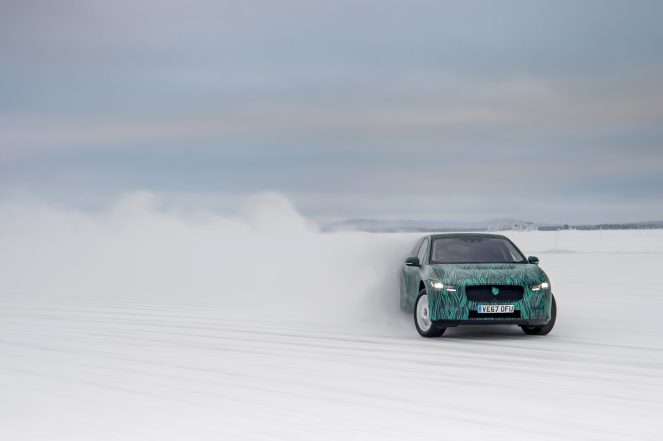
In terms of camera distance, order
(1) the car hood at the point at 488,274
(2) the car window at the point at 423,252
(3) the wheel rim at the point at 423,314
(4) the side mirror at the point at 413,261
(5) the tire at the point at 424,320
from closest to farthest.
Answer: (1) the car hood at the point at 488,274 → (5) the tire at the point at 424,320 → (3) the wheel rim at the point at 423,314 → (4) the side mirror at the point at 413,261 → (2) the car window at the point at 423,252

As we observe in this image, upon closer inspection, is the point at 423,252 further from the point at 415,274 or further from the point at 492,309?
the point at 492,309

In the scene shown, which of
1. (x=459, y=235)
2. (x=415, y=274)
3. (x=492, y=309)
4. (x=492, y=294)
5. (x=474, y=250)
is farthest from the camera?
(x=459, y=235)

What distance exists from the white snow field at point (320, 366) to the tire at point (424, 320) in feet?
0.70

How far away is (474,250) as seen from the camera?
1630 centimetres

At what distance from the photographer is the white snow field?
795 cm

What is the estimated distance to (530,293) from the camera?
14.5 meters

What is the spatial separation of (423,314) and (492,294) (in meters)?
1.16

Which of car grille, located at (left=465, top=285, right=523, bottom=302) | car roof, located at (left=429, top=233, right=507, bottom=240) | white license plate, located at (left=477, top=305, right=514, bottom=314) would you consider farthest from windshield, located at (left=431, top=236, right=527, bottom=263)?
white license plate, located at (left=477, top=305, right=514, bottom=314)

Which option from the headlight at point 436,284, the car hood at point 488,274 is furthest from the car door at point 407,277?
the headlight at point 436,284

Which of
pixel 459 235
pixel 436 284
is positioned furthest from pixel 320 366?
pixel 459 235

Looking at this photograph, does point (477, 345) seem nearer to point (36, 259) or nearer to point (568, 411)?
point (568, 411)

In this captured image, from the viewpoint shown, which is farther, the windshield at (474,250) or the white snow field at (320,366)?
the windshield at (474,250)

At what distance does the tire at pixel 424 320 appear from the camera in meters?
14.7

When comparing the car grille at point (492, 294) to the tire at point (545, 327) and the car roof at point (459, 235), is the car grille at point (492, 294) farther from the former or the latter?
the car roof at point (459, 235)
